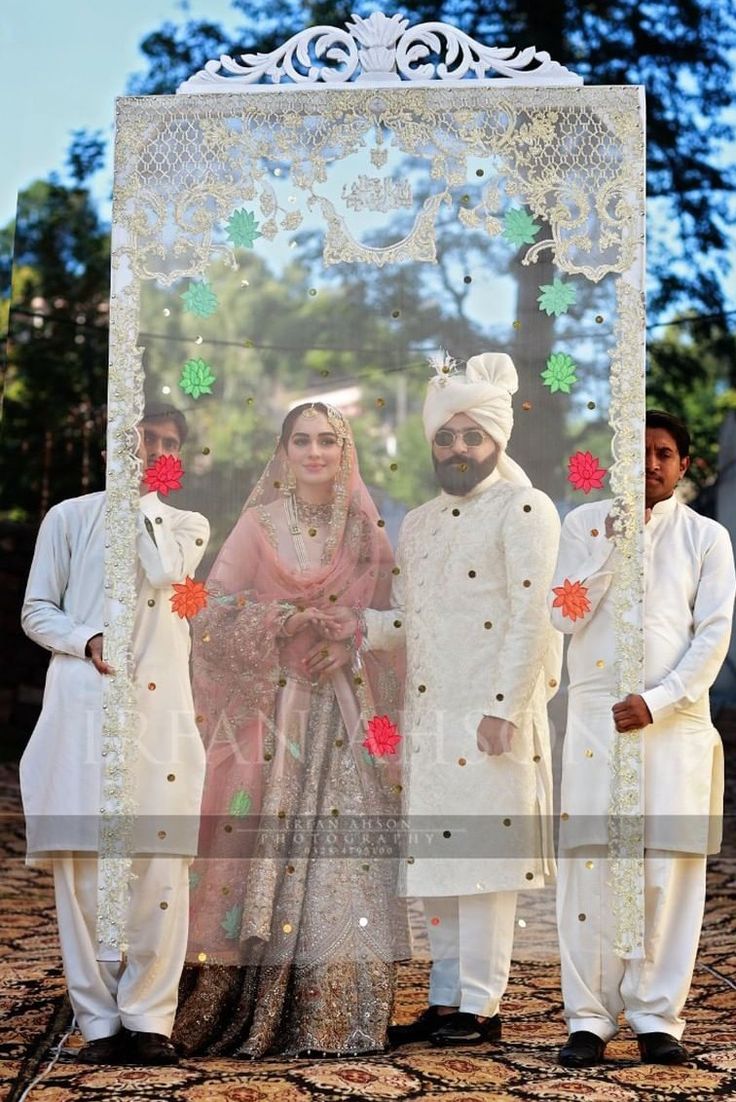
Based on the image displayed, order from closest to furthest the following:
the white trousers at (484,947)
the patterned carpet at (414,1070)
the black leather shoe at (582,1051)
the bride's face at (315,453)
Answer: the patterned carpet at (414,1070) < the black leather shoe at (582,1051) < the white trousers at (484,947) < the bride's face at (315,453)

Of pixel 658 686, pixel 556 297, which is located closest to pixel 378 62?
pixel 556 297

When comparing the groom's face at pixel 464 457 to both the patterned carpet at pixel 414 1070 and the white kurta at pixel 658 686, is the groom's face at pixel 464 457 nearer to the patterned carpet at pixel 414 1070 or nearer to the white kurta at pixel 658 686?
the white kurta at pixel 658 686

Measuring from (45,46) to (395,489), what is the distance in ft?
15.9

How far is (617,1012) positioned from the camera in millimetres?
3449

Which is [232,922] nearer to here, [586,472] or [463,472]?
[463,472]

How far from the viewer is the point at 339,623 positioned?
11.9 ft

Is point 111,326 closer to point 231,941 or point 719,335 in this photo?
point 231,941

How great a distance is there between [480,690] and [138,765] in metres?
0.79

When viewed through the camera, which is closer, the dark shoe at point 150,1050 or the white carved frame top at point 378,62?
the dark shoe at point 150,1050

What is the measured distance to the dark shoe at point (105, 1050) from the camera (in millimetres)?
3385

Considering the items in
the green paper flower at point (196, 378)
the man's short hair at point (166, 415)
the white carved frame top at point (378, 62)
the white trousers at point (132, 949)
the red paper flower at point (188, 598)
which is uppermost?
the white carved frame top at point (378, 62)

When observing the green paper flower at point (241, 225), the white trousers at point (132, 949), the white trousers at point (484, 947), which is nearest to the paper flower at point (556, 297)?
the green paper flower at point (241, 225)

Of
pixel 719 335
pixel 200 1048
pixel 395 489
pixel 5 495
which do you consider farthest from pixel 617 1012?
pixel 5 495

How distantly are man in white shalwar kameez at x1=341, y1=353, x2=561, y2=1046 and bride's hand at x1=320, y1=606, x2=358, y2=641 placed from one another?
4cm
